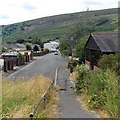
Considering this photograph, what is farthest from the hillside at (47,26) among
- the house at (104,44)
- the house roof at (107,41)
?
the house roof at (107,41)

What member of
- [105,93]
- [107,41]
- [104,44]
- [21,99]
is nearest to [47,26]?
[107,41]

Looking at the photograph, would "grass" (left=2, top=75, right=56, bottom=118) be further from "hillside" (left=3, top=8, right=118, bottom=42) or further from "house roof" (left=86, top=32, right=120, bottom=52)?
"hillside" (left=3, top=8, right=118, bottom=42)

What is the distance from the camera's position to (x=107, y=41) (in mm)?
23234

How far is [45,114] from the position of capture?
7.09 meters

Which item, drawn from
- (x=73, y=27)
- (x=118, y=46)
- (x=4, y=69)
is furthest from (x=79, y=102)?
(x=73, y=27)

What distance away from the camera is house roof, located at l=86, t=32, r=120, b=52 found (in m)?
21.8

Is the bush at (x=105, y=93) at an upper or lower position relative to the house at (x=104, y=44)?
lower

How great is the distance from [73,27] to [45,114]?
39.4 m

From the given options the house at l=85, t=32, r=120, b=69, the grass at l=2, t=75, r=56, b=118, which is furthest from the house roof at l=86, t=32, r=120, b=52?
the grass at l=2, t=75, r=56, b=118

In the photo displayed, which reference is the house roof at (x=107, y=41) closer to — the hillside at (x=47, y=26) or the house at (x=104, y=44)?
the house at (x=104, y=44)

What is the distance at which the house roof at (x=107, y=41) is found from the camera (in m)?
21.8

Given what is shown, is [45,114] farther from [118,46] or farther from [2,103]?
[118,46]

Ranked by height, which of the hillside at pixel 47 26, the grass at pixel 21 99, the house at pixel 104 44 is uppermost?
the hillside at pixel 47 26

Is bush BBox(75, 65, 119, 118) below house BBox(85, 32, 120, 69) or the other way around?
below
